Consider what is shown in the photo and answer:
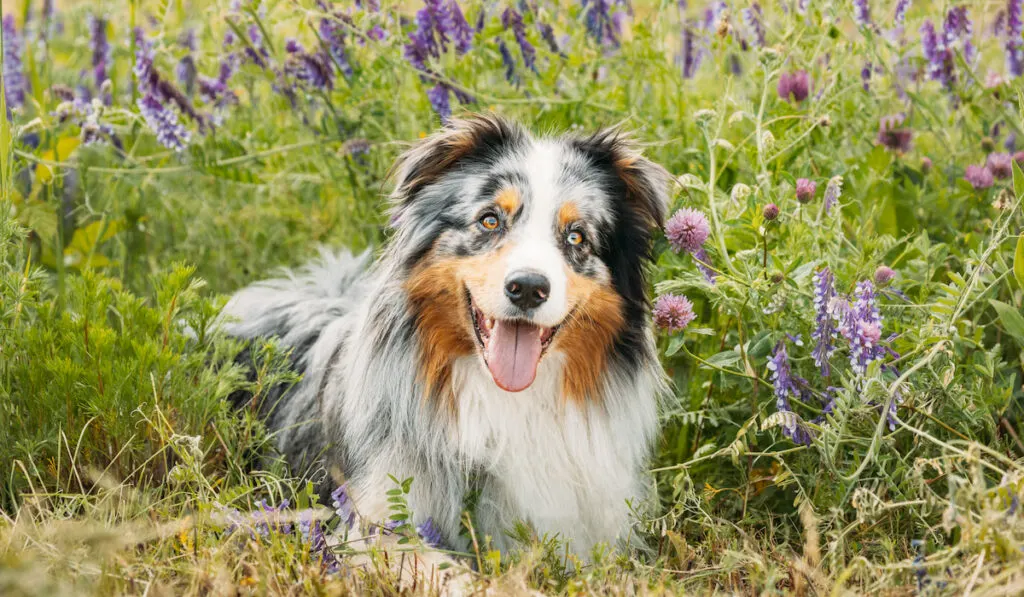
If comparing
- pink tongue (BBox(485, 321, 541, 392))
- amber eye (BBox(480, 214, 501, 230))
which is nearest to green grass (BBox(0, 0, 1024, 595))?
pink tongue (BBox(485, 321, 541, 392))

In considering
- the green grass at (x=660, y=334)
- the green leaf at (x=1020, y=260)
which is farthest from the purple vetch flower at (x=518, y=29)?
the green leaf at (x=1020, y=260)

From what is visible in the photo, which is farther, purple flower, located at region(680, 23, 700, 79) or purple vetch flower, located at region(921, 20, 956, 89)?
purple flower, located at region(680, 23, 700, 79)

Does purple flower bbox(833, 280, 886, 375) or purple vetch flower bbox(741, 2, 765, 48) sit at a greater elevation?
purple vetch flower bbox(741, 2, 765, 48)

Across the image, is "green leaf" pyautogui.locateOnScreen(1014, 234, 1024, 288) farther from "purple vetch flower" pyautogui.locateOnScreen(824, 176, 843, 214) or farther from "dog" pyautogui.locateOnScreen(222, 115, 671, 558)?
"dog" pyautogui.locateOnScreen(222, 115, 671, 558)

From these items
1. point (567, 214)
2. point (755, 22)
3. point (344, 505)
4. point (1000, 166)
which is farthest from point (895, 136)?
point (344, 505)

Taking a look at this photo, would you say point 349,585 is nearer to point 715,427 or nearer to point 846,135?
point 715,427

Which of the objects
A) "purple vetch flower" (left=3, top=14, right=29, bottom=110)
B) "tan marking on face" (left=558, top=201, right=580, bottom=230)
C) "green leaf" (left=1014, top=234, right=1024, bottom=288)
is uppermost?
"purple vetch flower" (left=3, top=14, right=29, bottom=110)

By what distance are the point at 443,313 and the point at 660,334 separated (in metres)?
0.88

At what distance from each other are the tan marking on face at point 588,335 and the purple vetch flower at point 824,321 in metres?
0.60

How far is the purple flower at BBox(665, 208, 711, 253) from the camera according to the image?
10.6 ft

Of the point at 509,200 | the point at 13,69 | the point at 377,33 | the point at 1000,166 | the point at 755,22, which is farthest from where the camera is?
the point at 13,69

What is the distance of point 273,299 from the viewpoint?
4344 mm

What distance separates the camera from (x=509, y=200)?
317 centimetres

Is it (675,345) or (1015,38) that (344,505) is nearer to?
(675,345)
